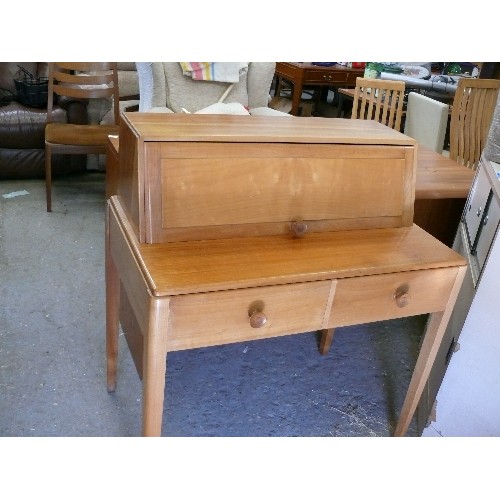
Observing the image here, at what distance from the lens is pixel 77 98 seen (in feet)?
11.3

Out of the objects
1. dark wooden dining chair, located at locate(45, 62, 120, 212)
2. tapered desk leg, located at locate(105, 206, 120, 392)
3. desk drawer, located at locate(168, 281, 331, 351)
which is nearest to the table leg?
dark wooden dining chair, located at locate(45, 62, 120, 212)

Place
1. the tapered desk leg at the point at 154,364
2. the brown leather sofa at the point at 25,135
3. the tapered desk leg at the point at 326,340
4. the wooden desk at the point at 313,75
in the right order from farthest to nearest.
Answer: the wooden desk at the point at 313,75
the brown leather sofa at the point at 25,135
the tapered desk leg at the point at 326,340
the tapered desk leg at the point at 154,364

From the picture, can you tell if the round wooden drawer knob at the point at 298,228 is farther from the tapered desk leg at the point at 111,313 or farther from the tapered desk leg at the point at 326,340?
the tapered desk leg at the point at 326,340

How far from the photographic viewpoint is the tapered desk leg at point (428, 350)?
4.45 ft

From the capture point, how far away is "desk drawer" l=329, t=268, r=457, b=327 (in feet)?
3.97

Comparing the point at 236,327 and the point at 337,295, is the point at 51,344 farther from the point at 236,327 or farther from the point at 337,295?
the point at 337,295

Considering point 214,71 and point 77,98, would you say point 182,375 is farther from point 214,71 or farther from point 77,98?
point 77,98

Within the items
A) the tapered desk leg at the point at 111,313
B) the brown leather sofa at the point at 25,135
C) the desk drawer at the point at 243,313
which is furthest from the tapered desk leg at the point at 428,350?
the brown leather sofa at the point at 25,135

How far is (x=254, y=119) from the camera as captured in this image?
143 cm

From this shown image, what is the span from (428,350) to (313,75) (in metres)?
4.36

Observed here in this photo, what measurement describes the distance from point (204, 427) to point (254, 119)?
984 mm

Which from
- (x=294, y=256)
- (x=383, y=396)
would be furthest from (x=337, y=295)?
(x=383, y=396)

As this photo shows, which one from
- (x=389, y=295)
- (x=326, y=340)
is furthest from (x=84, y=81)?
(x=389, y=295)

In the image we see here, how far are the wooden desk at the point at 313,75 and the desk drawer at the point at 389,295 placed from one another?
428cm
